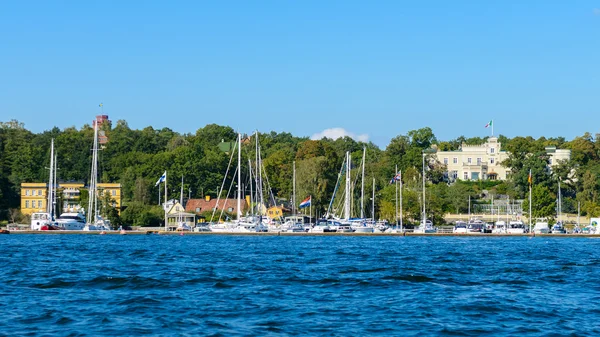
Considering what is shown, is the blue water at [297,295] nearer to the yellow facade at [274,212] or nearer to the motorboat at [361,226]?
the motorboat at [361,226]

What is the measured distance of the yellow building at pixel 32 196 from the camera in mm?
111500

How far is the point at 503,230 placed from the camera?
302ft

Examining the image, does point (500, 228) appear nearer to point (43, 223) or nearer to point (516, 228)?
point (516, 228)

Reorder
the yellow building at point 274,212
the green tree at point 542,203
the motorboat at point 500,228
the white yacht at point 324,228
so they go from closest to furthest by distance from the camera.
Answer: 1. the white yacht at point 324,228
2. the motorboat at point 500,228
3. the green tree at point 542,203
4. the yellow building at point 274,212

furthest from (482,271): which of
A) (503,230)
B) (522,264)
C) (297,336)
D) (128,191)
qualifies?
(128,191)

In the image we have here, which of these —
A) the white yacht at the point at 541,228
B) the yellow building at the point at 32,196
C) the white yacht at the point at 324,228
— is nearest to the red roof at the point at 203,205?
the yellow building at the point at 32,196

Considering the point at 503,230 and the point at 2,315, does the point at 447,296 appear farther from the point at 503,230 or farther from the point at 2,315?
the point at 503,230

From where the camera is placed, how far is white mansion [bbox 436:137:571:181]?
135 metres

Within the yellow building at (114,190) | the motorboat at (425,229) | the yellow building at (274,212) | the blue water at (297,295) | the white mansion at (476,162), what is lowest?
the blue water at (297,295)

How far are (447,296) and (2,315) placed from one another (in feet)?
46.1

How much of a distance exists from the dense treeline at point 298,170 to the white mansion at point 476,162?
13.3ft

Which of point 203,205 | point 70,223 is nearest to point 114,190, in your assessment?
point 203,205

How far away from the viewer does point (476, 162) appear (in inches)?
5354

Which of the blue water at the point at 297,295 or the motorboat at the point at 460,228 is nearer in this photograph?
the blue water at the point at 297,295
